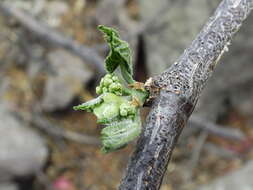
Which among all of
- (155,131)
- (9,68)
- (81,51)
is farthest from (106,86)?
(9,68)

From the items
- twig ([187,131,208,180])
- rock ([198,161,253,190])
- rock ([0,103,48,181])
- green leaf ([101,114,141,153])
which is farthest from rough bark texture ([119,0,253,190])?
rock ([0,103,48,181])

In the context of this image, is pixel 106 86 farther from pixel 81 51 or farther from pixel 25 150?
pixel 25 150

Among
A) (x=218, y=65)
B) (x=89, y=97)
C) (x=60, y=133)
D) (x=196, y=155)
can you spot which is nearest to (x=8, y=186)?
(x=60, y=133)

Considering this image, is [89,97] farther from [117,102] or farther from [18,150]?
[117,102]

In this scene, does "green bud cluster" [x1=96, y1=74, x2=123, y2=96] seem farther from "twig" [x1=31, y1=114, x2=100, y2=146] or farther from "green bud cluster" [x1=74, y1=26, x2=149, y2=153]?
"twig" [x1=31, y1=114, x2=100, y2=146]

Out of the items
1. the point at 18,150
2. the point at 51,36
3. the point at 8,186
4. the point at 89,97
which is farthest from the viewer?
the point at 89,97

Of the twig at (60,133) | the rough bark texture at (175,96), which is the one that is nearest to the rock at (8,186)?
the twig at (60,133)
